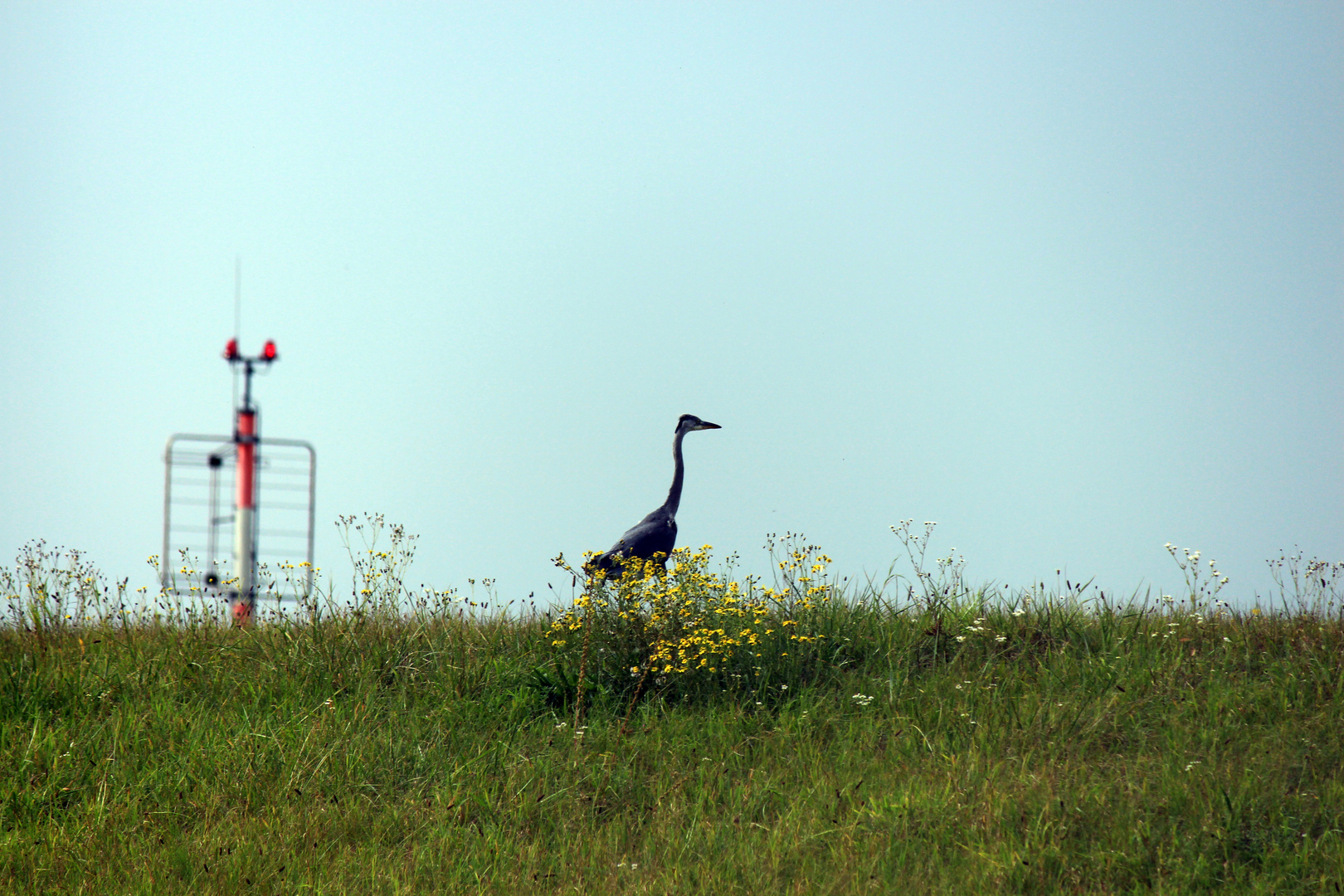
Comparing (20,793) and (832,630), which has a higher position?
(832,630)

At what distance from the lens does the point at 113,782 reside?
666 cm

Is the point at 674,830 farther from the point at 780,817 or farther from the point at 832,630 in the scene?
the point at 832,630

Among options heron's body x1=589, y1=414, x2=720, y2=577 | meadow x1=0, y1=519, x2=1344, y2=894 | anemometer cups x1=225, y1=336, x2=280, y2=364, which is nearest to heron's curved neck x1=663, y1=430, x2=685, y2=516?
heron's body x1=589, y1=414, x2=720, y2=577

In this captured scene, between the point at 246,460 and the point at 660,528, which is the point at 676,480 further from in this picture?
the point at 246,460

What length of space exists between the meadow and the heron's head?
264 cm

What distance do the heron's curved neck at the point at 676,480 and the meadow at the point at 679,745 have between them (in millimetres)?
2005

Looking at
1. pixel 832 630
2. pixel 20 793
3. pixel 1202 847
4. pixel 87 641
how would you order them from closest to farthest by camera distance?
pixel 1202 847, pixel 20 793, pixel 832 630, pixel 87 641

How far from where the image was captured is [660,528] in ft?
32.6

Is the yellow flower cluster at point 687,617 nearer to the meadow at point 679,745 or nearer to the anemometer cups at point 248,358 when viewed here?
the meadow at point 679,745

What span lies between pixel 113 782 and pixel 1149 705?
7.01 meters

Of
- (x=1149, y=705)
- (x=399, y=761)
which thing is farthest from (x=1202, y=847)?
(x=399, y=761)

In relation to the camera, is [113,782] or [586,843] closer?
[586,843]

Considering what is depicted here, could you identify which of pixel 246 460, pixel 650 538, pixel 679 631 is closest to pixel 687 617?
pixel 679 631

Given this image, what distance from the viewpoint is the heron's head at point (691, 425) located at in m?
10.6
